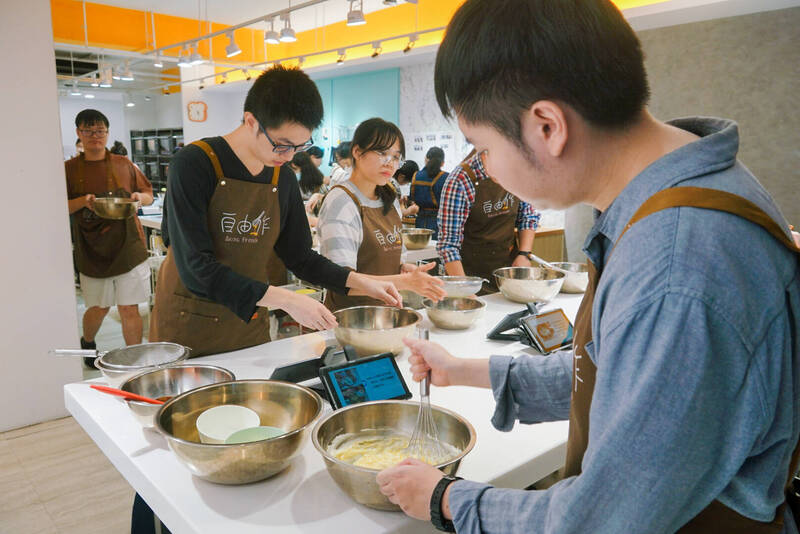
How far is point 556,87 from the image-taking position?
69cm

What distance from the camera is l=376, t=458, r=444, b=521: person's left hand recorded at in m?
0.91

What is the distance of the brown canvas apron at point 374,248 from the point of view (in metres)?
2.64

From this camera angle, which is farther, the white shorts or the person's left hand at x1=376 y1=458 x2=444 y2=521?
the white shorts

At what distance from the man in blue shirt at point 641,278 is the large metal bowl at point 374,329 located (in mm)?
870

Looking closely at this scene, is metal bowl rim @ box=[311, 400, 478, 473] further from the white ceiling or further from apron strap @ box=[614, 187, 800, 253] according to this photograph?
the white ceiling

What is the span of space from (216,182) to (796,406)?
6.00 ft

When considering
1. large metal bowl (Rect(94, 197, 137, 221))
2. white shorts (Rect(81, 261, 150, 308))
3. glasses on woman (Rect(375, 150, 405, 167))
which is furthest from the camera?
white shorts (Rect(81, 261, 150, 308))

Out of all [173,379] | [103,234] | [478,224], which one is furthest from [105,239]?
[173,379]

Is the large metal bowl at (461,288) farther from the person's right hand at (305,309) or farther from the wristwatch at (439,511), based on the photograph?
the wristwatch at (439,511)

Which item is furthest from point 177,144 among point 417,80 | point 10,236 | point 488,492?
point 488,492

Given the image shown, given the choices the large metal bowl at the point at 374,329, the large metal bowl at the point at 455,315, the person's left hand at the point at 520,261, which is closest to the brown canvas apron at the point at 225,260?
the large metal bowl at the point at 374,329

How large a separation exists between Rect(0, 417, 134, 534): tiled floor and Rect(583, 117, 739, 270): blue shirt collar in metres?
2.58

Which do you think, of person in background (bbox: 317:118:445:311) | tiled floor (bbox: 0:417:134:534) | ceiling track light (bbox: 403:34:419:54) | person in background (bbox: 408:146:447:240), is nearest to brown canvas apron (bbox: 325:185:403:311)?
person in background (bbox: 317:118:445:311)

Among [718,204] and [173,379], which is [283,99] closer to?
[173,379]
